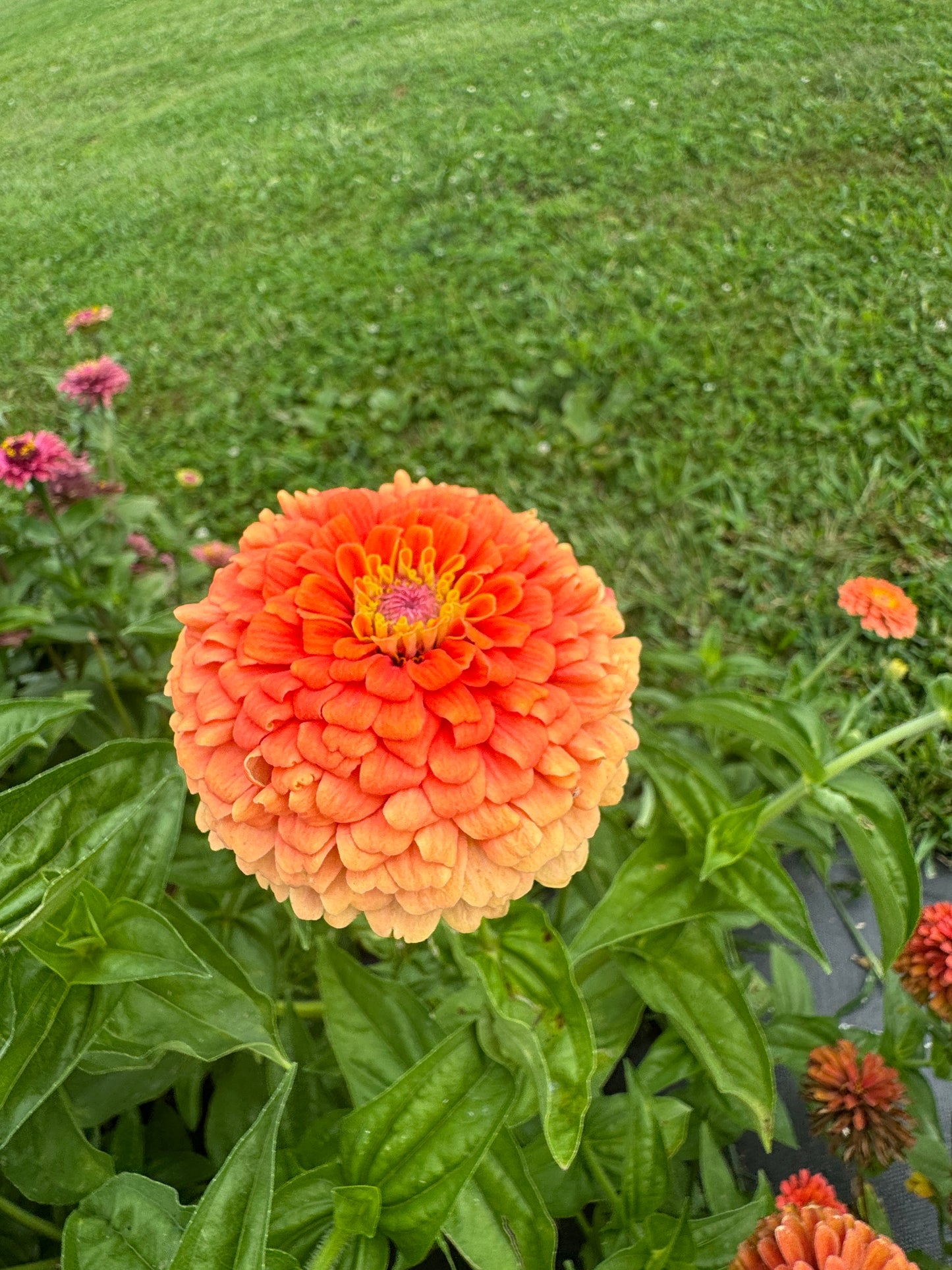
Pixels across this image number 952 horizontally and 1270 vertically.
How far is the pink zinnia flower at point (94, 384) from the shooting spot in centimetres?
155

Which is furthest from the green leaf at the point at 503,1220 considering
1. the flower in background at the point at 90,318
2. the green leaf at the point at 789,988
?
the flower in background at the point at 90,318

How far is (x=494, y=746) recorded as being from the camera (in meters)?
0.72

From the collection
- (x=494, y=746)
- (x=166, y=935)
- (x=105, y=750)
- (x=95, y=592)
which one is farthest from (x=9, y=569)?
(x=494, y=746)

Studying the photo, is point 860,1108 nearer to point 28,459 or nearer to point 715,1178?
point 715,1178

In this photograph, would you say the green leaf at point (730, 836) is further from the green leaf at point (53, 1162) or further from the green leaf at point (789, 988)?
the green leaf at point (53, 1162)

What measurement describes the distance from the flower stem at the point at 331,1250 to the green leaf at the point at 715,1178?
1.77ft

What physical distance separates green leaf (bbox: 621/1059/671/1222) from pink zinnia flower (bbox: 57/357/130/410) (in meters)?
1.45

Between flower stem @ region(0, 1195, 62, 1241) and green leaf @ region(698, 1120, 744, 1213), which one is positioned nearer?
flower stem @ region(0, 1195, 62, 1241)

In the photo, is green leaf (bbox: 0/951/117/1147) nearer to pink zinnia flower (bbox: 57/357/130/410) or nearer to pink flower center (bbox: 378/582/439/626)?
pink flower center (bbox: 378/582/439/626)

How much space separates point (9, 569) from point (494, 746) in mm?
1128

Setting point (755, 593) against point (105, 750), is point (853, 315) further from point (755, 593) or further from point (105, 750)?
point (105, 750)

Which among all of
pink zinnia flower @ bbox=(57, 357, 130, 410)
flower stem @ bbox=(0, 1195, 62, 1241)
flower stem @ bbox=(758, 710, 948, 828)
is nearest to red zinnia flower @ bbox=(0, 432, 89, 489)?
pink zinnia flower @ bbox=(57, 357, 130, 410)

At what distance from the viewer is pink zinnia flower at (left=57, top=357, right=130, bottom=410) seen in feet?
5.08

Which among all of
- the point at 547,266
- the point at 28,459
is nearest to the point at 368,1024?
the point at 28,459
